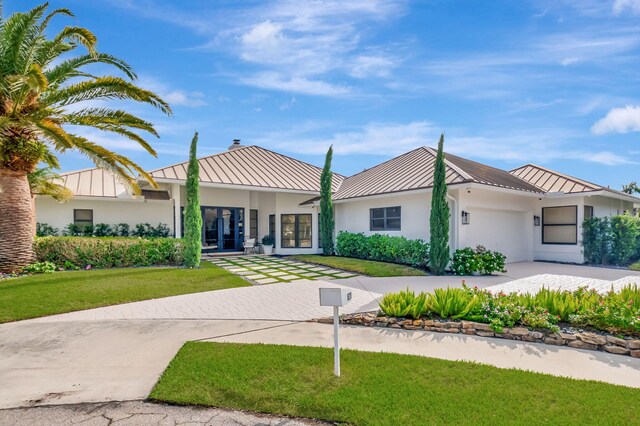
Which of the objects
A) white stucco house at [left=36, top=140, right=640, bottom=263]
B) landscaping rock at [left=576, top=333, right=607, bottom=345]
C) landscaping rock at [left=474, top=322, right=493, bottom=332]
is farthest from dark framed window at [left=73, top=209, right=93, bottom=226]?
landscaping rock at [left=576, top=333, right=607, bottom=345]

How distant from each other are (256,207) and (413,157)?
938 centimetres

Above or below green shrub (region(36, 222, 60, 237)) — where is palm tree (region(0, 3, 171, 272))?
above

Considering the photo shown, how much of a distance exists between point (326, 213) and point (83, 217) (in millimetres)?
13184

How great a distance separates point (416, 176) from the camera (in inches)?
587

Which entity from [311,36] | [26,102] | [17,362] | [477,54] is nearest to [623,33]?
[477,54]

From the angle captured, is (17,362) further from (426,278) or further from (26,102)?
(426,278)

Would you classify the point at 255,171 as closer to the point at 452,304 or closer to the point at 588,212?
the point at 452,304

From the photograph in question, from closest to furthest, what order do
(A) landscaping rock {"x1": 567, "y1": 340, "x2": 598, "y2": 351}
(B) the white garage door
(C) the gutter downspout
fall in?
(A) landscaping rock {"x1": 567, "y1": 340, "x2": 598, "y2": 351}, (C) the gutter downspout, (B) the white garage door

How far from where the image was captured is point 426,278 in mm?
11305

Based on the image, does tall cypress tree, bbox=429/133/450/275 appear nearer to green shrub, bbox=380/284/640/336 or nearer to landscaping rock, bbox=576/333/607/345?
green shrub, bbox=380/284/640/336

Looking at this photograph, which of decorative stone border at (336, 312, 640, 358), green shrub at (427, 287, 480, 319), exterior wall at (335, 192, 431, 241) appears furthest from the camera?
exterior wall at (335, 192, 431, 241)

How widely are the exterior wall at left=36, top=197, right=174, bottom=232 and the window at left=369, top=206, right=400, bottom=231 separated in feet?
39.3

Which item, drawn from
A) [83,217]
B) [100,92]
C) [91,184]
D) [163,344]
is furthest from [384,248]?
[91,184]

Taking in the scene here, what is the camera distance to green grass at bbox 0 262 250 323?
7.63 m
